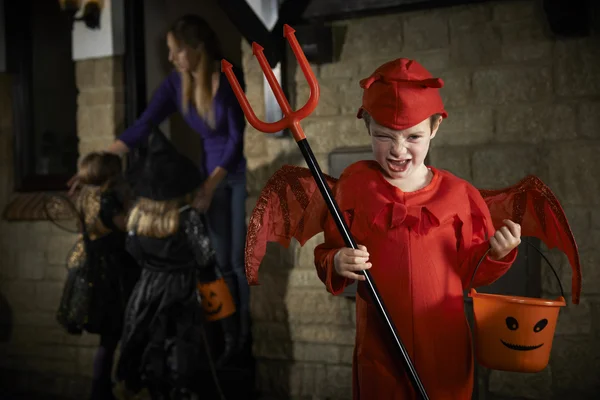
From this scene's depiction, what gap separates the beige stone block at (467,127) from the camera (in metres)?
2.24

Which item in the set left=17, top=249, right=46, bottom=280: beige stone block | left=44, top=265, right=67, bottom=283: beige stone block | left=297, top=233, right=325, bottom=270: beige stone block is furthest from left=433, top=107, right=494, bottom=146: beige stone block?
left=17, top=249, right=46, bottom=280: beige stone block

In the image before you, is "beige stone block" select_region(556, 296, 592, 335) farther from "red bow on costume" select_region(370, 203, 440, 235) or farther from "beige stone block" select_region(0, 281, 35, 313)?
"beige stone block" select_region(0, 281, 35, 313)

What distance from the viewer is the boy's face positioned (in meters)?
1.41

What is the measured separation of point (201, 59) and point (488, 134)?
1.24 meters

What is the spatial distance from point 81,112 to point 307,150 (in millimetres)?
1980

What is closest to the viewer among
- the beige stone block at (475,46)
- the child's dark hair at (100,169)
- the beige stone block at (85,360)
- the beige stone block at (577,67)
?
the beige stone block at (577,67)

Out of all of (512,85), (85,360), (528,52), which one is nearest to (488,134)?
(512,85)

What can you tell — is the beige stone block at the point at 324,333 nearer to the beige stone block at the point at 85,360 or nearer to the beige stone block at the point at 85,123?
the beige stone block at the point at 85,360

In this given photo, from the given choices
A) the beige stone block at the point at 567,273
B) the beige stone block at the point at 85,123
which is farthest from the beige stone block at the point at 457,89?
the beige stone block at the point at 85,123

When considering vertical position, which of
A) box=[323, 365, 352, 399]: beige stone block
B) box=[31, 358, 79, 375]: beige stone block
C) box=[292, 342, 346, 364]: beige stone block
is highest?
box=[292, 342, 346, 364]: beige stone block

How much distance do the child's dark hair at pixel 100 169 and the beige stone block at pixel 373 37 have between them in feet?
3.89

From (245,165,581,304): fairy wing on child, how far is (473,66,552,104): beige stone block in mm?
770

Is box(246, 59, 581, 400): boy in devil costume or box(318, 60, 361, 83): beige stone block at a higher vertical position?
box(318, 60, 361, 83): beige stone block

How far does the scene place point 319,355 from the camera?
2.52m
